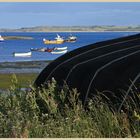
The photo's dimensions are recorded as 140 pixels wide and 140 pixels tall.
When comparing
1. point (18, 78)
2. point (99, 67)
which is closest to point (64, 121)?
point (99, 67)

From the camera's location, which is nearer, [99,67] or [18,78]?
[99,67]

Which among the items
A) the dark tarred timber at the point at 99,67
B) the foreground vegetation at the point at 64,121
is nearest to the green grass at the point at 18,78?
the dark tarred timber at the point at 99,67

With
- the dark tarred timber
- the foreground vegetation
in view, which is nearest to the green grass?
the dark tarred timber

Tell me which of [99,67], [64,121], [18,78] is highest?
[99,67]

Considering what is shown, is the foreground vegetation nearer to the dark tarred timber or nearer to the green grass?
the dark tarred timber

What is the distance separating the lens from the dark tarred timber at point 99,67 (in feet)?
33.7

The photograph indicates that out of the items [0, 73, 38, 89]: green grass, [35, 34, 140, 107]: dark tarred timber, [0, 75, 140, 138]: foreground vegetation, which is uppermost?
[35, 34, 140, 107]: dark tarred timber

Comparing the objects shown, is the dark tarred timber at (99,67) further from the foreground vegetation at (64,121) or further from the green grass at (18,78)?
the green grass at (18,78)

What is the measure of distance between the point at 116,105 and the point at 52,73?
12.4 feet

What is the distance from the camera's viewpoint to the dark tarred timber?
33.7ft

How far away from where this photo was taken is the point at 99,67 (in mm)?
11133

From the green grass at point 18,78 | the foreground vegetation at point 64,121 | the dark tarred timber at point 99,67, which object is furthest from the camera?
the green grass at point 18,78

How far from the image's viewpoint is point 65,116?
9.78 metres

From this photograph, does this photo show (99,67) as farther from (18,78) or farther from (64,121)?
(18,78)
